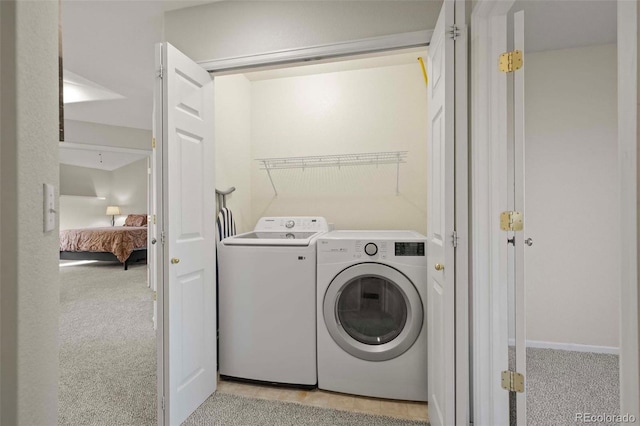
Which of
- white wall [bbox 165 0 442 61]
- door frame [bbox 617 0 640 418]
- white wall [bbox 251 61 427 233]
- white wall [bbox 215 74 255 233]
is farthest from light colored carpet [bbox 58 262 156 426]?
white wall [bbox 165 0 442 61]

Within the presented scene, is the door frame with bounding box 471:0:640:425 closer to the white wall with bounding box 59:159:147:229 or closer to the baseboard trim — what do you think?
the baseboard trim

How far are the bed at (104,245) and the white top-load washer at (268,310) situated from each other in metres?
4.82

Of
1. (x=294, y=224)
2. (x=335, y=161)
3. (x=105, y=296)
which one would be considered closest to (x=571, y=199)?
(x=335, y=161)

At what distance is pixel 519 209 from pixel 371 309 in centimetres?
100

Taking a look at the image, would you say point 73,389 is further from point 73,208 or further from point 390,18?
point 73,208

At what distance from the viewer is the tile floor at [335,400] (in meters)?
1.84

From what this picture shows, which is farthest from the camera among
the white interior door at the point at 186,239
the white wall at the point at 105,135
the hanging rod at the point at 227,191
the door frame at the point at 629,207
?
the white wall at the point at 105,135

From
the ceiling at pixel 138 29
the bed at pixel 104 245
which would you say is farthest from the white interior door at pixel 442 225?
the bed at pixel 104 245

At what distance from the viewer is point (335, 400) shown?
6.41 ft

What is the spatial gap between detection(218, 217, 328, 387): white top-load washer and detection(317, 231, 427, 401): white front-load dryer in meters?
0.08

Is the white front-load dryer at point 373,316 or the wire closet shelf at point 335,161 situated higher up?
the wire closet shelf at point 335,161

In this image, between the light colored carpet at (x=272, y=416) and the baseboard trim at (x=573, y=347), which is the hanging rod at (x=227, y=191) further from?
the baseboard trim at (x=573, y=347)

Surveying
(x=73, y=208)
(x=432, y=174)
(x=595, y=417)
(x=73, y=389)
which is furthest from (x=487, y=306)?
(x=73, y=208)

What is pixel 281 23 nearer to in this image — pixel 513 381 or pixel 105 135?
pixel 513 381
